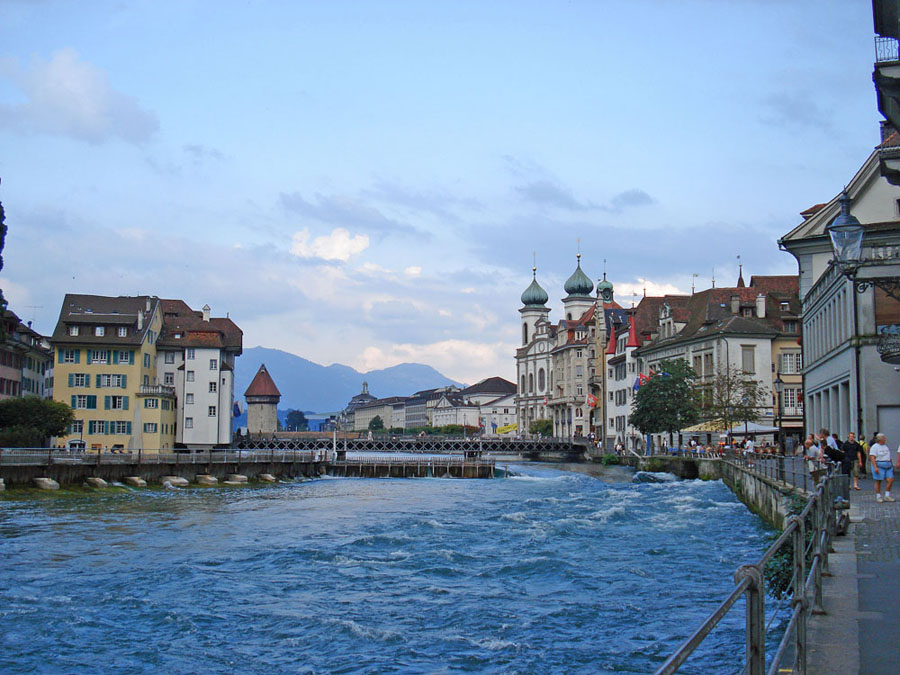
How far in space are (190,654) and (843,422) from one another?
33.0 m

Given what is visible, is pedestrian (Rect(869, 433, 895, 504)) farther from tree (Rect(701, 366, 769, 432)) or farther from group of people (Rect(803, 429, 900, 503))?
tree (Rect(701, 366, 769, 432))

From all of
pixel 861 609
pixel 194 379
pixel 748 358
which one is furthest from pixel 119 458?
pixel 861 609

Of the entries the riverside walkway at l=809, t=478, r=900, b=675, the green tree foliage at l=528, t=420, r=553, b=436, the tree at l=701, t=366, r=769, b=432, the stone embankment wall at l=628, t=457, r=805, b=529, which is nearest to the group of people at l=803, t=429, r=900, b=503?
the stone embankment wall at l=628, t=457, r=805, b=529

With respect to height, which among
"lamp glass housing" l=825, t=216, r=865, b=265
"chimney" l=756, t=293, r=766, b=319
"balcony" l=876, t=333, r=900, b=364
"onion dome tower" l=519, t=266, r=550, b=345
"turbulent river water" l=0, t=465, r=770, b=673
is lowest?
"turbulent river water" l=0, t=465, r=770, b=673

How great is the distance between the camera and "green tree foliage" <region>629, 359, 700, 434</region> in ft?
236

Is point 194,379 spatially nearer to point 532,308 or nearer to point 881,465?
point 881,465

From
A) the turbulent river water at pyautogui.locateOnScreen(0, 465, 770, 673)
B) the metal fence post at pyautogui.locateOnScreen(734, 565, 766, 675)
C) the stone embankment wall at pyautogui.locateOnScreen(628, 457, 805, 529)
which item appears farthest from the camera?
the stone embankment wall at pyautogui.locateOnScreen(628, 457, 805, 529)

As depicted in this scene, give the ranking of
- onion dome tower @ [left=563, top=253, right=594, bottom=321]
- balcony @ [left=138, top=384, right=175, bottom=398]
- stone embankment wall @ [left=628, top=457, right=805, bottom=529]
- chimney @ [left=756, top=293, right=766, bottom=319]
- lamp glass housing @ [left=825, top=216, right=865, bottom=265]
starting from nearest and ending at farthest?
lamp glass housing @ [left=825, top=216, right=865, bottom=265], stone embankment wall @ [left=628, top=457, right=805, bottom=529], chimney @ [left=756, top=293, right=766, bottom=319], balcony @ [left=138, top=384, right=175, bottom=398], onion dome tower @ [left=563, top=253, right=594, bottom=321]

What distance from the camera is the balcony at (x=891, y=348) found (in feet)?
86.5

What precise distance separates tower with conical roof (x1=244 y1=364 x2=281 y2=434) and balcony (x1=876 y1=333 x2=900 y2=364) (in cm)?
10712

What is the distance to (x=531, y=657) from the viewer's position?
46.6 ft

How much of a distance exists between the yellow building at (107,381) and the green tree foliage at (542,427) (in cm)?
8061

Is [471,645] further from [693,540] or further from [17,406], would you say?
[17,406]

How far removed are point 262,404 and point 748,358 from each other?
237 ft
